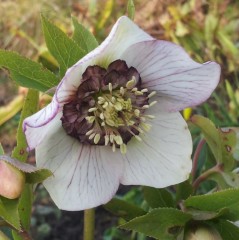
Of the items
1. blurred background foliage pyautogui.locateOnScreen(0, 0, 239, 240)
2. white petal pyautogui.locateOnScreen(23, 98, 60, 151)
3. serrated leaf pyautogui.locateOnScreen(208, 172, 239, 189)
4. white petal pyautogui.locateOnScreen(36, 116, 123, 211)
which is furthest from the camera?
blurred background foliage pyautogui.locateOnScreen(0, 0, 239, 240)

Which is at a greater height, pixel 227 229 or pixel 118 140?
pixel 118 140

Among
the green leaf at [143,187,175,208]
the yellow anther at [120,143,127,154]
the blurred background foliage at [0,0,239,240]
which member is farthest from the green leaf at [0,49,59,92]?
the blurred background foliage at [0,0,239,240]

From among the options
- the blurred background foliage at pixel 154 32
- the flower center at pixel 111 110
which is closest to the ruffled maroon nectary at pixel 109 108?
the flower center at pixel 111 110

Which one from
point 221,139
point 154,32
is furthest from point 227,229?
point 154,32

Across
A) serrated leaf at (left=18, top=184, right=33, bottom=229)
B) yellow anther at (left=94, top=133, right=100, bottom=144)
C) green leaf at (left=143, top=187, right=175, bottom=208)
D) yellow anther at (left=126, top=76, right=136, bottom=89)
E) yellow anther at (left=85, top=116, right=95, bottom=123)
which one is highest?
yellow anther at (left=126, top=76, right=136, bottom=89)

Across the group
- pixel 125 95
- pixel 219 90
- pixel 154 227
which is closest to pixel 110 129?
pixel 125 95

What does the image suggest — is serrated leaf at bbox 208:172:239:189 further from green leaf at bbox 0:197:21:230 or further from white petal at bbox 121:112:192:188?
green leaf at bbox 0:197:21:230

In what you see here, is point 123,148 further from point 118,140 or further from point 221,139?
point 221,139
